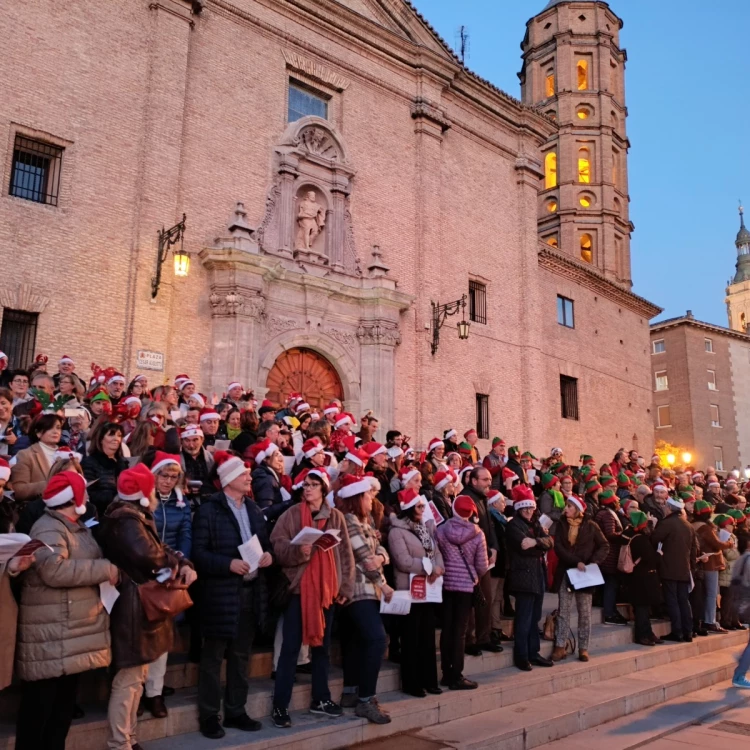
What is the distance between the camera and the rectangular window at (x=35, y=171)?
13477 mm

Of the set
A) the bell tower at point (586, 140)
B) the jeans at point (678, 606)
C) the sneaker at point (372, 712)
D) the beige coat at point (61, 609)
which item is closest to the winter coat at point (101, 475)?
the beige coat at point (61, 609)

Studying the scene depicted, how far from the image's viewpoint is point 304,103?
1856 cm

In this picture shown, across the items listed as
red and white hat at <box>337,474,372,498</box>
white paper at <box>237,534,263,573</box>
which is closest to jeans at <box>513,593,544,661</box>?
red and white hat at <box>337,474,372,498</box>

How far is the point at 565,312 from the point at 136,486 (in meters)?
23.2

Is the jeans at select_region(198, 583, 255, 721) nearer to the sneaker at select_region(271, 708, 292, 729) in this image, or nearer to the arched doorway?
the sneaker at select_region(271, 708, 292, 729)

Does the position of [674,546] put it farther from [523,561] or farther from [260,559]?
[260,559]

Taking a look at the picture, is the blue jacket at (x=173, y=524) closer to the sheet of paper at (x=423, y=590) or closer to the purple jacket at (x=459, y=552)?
the sheet of paper at (x=423, y=590)

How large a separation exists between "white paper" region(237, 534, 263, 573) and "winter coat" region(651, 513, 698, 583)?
7.30 metres

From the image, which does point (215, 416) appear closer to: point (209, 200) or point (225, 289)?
point (225, 289)

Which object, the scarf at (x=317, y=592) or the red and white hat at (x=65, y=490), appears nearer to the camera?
the red and white hat at (x=65, y=490)

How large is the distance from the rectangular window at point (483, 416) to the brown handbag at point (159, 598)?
16719 mm

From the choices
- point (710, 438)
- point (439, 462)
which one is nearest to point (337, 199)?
point (439, 462)

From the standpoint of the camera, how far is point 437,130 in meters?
21.2

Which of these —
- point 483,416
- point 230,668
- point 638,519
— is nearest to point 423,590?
point 230,668
